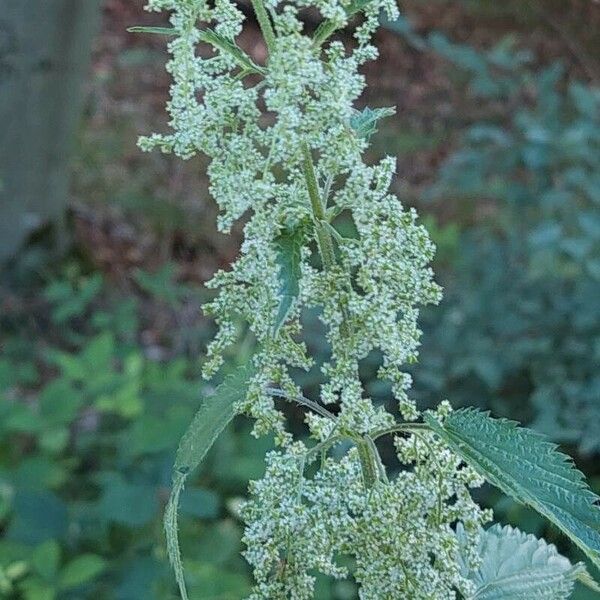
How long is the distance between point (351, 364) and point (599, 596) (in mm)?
1696

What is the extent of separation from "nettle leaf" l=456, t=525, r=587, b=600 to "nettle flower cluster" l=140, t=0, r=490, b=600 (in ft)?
0.38

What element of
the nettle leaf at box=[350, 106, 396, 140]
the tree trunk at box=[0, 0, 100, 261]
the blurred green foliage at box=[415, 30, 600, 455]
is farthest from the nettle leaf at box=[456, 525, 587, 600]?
the tree trunk at box=[0, 0, 100, 261]

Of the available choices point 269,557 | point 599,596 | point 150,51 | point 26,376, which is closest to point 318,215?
point 269,557

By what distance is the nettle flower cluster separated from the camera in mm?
737

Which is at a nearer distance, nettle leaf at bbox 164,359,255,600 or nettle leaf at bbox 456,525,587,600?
nettle leaf at bbox 164,359,255,600

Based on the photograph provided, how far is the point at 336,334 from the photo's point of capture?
0.76 m

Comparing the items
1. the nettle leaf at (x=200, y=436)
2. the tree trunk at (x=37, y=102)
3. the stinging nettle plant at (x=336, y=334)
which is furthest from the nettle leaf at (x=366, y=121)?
the tree trunk at (x=37, y=102)

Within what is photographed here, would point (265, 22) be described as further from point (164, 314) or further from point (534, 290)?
point (164, 314)

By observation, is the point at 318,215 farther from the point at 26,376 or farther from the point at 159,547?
the point at 26,376

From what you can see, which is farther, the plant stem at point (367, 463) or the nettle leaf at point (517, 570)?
the nettle leaf at point (517, 570)

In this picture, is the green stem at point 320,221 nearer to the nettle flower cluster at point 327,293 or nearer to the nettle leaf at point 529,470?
the nettle flower cluster at point 327,293

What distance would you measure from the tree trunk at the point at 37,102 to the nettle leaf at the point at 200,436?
365 cm

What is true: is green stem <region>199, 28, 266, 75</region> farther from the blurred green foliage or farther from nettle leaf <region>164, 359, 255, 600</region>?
the blurred green foliage

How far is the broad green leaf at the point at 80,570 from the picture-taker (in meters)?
2.22
